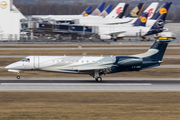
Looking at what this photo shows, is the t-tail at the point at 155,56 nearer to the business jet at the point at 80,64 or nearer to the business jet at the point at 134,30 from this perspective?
the business jet at the point at 80,64

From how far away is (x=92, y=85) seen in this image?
113ft

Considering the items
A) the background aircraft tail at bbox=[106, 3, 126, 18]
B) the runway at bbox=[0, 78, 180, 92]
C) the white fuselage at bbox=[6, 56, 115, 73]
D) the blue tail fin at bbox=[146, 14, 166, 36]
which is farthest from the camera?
the background aircraft tail at bbox=[106, 3, 126, 18]

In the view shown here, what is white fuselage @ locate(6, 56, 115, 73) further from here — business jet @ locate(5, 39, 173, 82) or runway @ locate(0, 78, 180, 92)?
runway @ locate(0, 78, 180, 92)

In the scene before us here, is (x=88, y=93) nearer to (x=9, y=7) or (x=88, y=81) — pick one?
(x=88, y=81)

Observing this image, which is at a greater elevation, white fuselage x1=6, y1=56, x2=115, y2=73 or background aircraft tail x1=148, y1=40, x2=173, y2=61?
background aircraft tail x1=148, y1=40, x2=173, y2=61

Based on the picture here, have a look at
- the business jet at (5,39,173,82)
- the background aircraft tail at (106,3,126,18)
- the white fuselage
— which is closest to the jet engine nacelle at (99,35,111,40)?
the background aircraft tail at (106,3,126,18)

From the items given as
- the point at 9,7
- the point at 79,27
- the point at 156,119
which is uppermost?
the point at 9,7

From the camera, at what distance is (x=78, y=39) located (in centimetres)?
9950

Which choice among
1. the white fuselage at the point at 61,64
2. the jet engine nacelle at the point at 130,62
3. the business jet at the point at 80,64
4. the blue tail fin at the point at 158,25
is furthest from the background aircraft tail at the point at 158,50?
the blue tail fin at the point at 158,25

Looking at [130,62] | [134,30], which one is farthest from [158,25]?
[130,62]

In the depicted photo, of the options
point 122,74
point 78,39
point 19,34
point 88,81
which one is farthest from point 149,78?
point 19,34

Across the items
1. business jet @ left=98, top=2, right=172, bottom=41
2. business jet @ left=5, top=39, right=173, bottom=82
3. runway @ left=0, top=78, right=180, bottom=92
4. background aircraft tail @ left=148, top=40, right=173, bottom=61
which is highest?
business jet @ left=98, top=2, right=172, bottom=41

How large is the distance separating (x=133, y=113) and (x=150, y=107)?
252cm

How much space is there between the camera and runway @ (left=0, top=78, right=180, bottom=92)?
105ft
